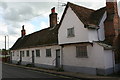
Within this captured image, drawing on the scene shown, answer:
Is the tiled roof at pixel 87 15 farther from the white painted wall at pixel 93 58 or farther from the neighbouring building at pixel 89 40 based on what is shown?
the white painted wall at pixel 93 58

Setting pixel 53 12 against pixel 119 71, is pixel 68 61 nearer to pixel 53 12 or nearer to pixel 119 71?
pixel 119 71

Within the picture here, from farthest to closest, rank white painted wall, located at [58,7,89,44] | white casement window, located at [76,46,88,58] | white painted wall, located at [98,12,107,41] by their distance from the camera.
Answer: white painted wall, located at [98,12,107,41], white casement window, located at [76,46,88,58], white painted wall, located at [58,7,89,44]

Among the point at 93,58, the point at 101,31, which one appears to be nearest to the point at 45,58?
the point at 93,58

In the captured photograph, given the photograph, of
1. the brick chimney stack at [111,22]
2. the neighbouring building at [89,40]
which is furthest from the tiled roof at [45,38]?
the brick chimney stack at [111,22]

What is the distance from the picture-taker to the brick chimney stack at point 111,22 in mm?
15000

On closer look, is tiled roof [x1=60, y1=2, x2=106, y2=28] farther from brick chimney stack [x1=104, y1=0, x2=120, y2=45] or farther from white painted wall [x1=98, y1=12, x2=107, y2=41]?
brick chimney stack [x1=104, y1=0, x2=120, y2=45]

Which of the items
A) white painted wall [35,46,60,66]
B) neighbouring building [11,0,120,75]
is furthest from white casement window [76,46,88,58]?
white painted wall [35,46,60,66]

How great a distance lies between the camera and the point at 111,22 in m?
15.1

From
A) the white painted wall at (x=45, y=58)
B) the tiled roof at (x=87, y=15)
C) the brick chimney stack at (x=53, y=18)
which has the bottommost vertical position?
the white painted wall at (x=45, y=58)

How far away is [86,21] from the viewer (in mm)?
14961

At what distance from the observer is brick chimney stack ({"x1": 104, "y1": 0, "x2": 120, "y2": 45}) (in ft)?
49.2

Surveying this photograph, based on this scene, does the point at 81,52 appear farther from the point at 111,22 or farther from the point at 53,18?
the point at 53,18

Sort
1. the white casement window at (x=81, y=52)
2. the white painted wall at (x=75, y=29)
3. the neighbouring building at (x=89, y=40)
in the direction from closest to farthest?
the neighbouring building at (x=89, y=40), the white painted wall at (x=75, y=29), the white casement window at (x=81, y=52)

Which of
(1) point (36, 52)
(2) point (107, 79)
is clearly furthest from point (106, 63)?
(1) point (36, 52)
